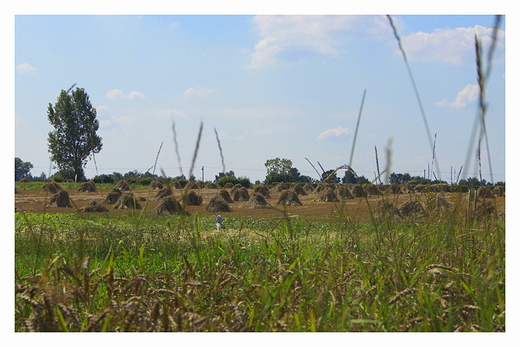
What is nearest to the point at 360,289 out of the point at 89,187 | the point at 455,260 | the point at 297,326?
the point at 297,326

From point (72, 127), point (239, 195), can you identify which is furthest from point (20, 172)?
point (72, 127)

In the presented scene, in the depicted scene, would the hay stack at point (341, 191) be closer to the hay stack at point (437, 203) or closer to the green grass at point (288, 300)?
the green grass at point (288, 300)

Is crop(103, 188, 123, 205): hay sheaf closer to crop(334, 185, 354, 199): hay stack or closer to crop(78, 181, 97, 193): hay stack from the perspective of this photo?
crop(78, 181, 97, 193): hay stack

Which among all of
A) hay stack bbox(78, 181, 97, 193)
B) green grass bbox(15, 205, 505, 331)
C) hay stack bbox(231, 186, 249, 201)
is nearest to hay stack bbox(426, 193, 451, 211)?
green grass bbox(15, 205, 505, 331)

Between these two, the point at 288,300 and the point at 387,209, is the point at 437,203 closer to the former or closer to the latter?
the point at 387,209

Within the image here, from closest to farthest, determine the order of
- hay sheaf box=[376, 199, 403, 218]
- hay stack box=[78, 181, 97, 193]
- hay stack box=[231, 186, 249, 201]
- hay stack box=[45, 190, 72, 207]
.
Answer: hay sheaf box=[376, 199, 403, 218] → hay stack box=[45, 190, 72, 207] → hay stack box=[231, 186, 249, 201] → hay stack box=[78, 181, 97, 193]

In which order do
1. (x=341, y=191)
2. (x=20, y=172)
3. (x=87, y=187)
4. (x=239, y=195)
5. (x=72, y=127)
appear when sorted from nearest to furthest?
(x=72, y=127), (x=341, y=191), (x=239, y=195), (x=20, y=172), (x=87, y=187)

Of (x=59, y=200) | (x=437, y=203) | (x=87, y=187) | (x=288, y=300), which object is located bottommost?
(x=288, y=300)

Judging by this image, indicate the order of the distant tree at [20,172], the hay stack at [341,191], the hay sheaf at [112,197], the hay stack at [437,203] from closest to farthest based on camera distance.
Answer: the hay stack at [341,191] → the hay stack at [437,203] → the distant tree at [20,172] → the hay sheaf at [112,197]

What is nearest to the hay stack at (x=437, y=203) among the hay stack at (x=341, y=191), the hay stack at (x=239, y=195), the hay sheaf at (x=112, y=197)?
the hay stack at (x=341, y=191)

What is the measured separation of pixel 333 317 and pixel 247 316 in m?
0.38

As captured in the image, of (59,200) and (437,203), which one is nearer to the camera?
(437,203)

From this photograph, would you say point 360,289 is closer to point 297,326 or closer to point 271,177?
point 297,326

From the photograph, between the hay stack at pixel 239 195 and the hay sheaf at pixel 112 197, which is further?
the hay stack at pixel 239 195
